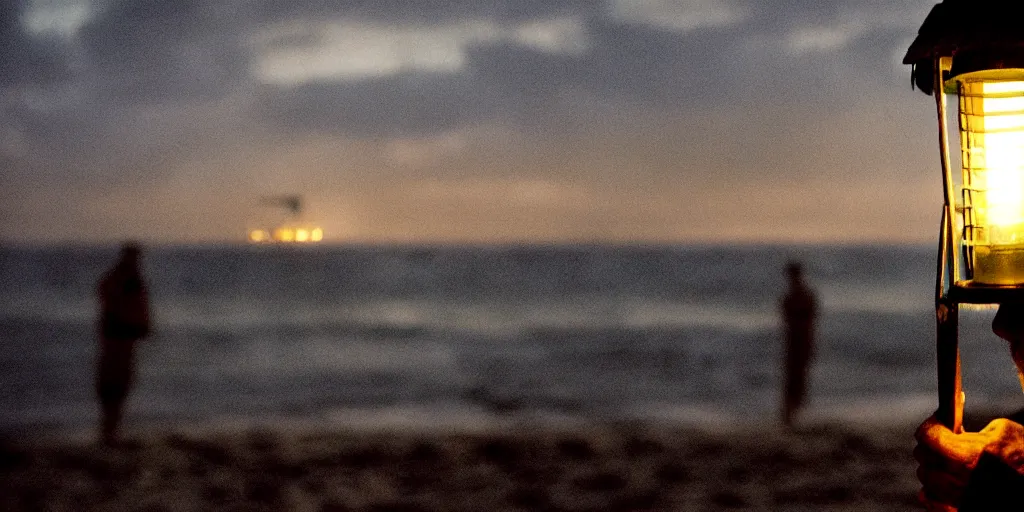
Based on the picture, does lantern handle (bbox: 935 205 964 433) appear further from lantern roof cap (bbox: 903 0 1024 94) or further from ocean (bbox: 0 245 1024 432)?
ocean (bbox: 0 245 1024 432)

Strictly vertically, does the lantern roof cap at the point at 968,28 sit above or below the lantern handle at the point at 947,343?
above

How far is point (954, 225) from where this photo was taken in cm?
169

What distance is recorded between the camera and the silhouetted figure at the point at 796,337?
35.0ft

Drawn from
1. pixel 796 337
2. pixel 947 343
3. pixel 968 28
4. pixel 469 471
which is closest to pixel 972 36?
pixel 968 28

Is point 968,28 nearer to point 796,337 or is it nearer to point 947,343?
point 947,343

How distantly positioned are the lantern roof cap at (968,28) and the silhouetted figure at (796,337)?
9388 millimetres

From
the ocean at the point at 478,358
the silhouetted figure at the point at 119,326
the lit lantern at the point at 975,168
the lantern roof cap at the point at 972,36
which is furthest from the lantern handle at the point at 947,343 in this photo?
the ocean at the point at 478,358

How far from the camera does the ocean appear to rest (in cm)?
1312

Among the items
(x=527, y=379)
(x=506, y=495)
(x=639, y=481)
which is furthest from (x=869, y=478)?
(x=527, y=379)

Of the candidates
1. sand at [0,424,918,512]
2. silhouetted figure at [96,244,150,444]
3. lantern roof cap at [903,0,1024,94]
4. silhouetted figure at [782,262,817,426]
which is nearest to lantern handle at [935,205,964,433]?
lantern roof cap at [903,0,1024,94]

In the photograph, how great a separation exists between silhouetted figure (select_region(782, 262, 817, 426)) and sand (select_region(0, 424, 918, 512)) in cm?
113

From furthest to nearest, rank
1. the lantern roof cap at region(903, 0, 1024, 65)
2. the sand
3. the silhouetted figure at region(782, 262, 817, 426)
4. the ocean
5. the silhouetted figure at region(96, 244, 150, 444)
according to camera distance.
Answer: the ocean
the silhouetted figure at region(782, 262, 817, 426)
the silhouetted figure at region(96, 244, 150, 444)
the sand
the lantern roof cap at region(903, 0, 1024, 65)

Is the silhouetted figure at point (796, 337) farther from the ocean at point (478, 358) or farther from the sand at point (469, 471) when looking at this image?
the sand at point (469, 471)

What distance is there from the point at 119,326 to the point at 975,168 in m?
9.20
